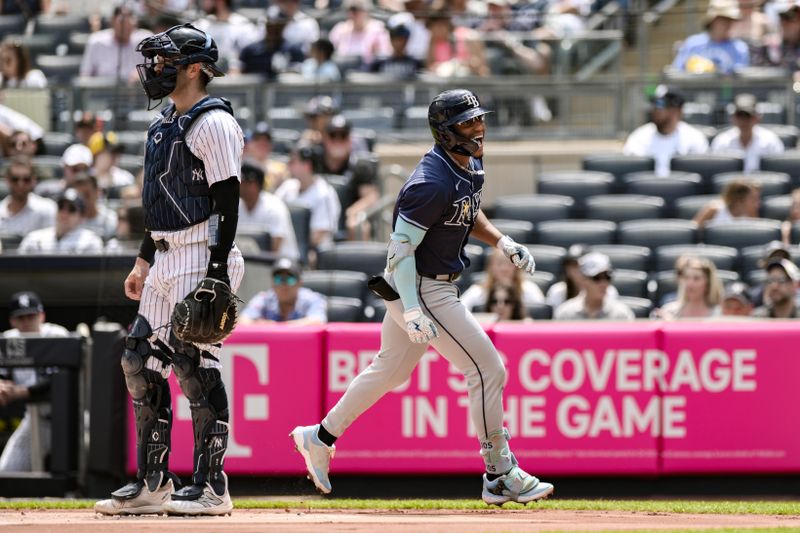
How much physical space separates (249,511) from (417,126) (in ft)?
23.4

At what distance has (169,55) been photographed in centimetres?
620

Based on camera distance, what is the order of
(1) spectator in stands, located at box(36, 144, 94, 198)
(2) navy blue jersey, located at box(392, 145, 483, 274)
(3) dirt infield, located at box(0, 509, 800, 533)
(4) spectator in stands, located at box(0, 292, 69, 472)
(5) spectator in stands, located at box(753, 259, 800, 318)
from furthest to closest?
(1) spectator in stands, located at box(36, 144, 94, 198) < (5) spectator in stands, located at box(753, 259, 800, 318) < (4) spectator in stands, located at box(0, 292, 69, 472) < (2) navy blue jersey, located at box(392, 145, 483, 274) < (3) dirt infield, located at box(0, 509, 800, 533)

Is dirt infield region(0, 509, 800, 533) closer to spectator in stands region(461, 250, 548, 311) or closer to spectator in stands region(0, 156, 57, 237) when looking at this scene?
spectator in stands region(461, 250, 548, 311)

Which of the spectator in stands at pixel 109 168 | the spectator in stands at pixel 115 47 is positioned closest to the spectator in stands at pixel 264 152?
the spectator in stands at pixel 109 168

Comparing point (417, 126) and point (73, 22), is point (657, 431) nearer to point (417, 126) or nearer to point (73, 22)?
point (417, 126)

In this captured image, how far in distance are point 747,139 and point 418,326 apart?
7.17 meters

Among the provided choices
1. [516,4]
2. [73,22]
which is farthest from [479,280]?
[73,22]

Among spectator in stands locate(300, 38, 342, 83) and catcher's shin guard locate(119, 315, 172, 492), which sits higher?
spectator in stands locate(300, 38, 342, 83)

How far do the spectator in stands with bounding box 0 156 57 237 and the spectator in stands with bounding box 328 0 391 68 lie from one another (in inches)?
154

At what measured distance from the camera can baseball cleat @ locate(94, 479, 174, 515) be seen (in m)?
6.38

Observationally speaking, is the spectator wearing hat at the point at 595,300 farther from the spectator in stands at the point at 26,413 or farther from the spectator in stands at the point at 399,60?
the spectator in stands at the point at 399,60

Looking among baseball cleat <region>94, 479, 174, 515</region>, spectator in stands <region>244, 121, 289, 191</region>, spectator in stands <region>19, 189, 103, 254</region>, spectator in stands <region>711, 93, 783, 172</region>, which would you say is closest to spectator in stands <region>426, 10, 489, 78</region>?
spectator in stands <region>244, 121, 289, 191</region>

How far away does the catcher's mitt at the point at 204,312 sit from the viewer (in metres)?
6.00

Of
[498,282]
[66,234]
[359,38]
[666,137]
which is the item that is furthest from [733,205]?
[66,234]
